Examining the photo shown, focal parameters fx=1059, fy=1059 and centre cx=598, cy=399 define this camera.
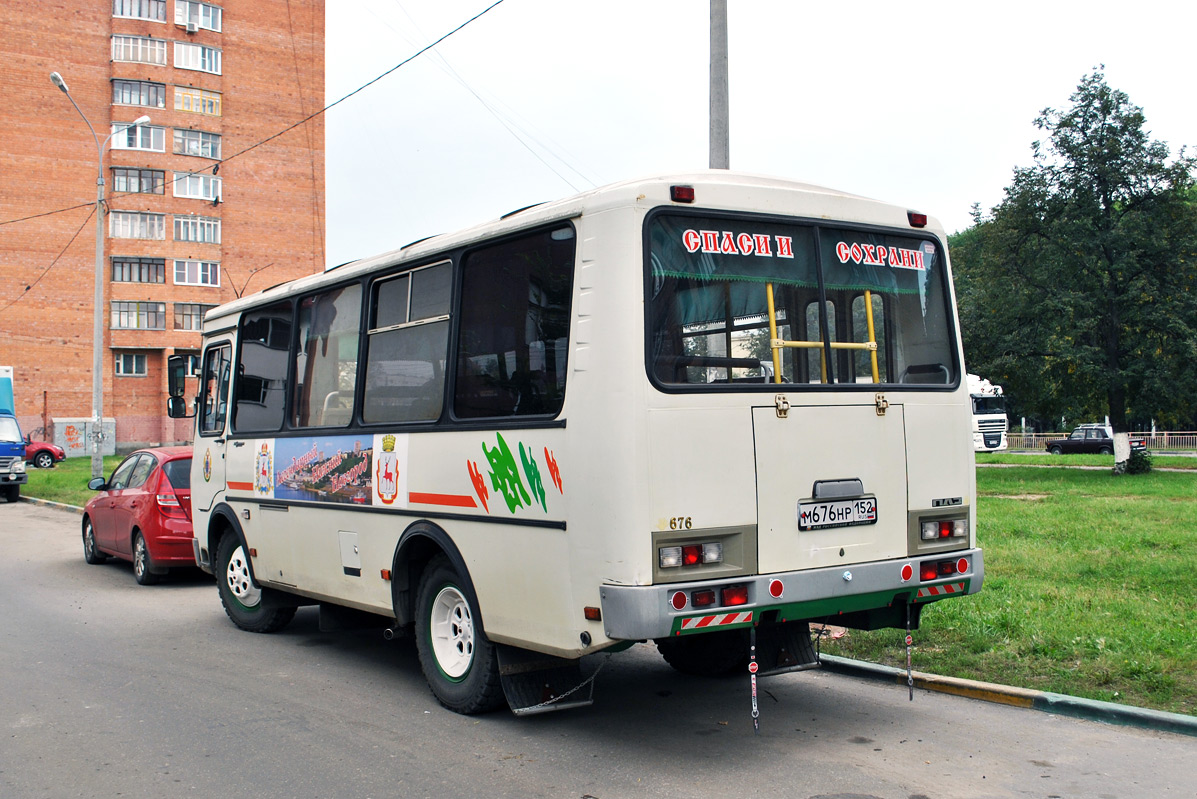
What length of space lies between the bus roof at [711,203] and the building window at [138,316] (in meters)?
57.8

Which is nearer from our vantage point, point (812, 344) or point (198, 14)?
point (812, 344)

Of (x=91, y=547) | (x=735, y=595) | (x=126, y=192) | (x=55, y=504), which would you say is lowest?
(x=91, y=547)

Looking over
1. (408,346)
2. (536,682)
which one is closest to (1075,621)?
(536,682)

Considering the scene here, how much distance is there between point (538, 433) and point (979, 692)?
3.45m

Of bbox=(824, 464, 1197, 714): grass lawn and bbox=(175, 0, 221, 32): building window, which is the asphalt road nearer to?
bbox=(824, 464, 1197, 714): grass lawn

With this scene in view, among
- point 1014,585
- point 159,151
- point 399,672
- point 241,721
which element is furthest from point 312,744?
point 159,151

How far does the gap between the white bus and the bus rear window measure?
0.01 metres

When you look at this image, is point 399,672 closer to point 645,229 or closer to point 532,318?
point 532,318

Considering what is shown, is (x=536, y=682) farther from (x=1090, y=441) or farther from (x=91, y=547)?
(x=1090, y=441)

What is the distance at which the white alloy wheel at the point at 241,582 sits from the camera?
9.43 meters

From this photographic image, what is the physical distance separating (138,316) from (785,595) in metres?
60.5

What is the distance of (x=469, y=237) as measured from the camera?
6492mm

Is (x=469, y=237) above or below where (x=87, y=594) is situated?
above

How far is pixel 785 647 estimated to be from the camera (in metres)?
6.21
